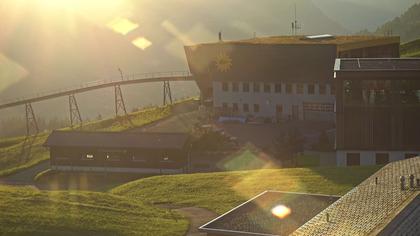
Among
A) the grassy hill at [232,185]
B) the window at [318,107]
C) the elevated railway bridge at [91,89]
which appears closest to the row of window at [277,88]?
the window at [318,107]

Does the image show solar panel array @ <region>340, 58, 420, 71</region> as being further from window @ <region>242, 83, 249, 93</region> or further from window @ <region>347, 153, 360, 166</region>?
window @ <region>242, 83, 249, 93</region>

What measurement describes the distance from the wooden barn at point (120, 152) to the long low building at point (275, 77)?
14099mm

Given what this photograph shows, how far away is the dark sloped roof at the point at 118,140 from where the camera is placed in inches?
1415

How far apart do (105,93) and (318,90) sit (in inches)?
4161

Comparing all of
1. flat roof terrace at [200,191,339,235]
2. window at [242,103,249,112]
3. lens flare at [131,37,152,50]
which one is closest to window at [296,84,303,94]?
window at [242,103,249,112]

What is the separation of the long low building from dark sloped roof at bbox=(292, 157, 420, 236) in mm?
31006

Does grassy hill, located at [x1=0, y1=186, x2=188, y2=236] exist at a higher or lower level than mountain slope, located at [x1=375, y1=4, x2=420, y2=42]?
lower

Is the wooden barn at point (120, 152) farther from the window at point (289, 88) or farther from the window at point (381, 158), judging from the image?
the window at point (289, 88)

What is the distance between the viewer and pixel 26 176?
38.2 meters

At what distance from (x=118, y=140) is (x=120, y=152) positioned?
69 centimetres

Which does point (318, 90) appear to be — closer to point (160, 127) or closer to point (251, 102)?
point (251, 102)

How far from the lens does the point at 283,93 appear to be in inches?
1930

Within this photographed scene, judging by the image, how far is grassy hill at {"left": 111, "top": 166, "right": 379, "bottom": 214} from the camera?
24.4 m

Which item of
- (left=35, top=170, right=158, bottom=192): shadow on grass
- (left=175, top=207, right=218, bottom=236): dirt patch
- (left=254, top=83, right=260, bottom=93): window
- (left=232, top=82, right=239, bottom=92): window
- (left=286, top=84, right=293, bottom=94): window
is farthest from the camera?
(left=232, top=82, right=239, bottom=92): window
